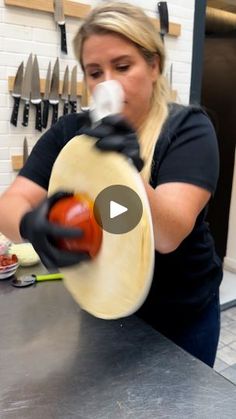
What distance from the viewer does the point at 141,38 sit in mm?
671

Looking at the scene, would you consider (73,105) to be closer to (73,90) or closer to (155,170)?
(73,90)

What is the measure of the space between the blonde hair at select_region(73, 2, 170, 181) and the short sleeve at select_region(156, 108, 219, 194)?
1.1 inches

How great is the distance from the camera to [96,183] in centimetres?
53

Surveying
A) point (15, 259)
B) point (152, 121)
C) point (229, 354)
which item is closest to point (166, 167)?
point (152, 121)

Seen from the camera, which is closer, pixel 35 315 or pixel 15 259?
pixel 35 315

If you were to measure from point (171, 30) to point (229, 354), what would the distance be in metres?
1.55

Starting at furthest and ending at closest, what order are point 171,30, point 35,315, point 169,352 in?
1. point 171,30
2. point 35,315
3. point 169,352

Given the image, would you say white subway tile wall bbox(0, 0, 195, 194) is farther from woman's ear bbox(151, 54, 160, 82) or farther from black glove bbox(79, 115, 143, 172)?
black glove bbox(79, 115, 143, 172)

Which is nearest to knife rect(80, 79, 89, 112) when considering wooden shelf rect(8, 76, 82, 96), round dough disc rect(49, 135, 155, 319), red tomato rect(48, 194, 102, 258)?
wooden shelf rect(8, 76, 82, 96)

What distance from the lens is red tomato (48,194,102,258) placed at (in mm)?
502

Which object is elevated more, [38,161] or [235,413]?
[38,161]

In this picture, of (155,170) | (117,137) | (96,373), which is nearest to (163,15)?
(155,170)

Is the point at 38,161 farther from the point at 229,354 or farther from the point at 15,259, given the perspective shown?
the point at 229,354

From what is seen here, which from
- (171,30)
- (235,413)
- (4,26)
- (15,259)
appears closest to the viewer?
(235,413)
